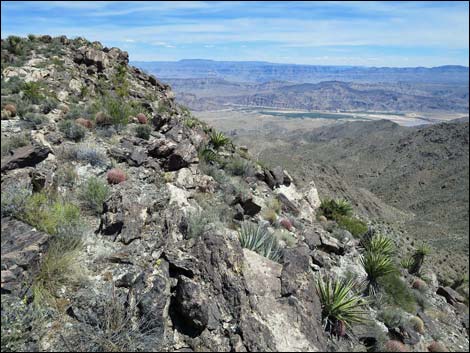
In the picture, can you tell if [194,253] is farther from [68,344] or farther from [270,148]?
[270,148]

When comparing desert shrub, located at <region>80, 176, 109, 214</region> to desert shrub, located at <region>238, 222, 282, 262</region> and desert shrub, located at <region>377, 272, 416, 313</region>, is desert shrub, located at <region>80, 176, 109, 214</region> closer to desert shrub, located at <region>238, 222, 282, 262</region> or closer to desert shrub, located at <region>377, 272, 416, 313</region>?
desert shrub, located at <region>238, 222, 282, 262</region>

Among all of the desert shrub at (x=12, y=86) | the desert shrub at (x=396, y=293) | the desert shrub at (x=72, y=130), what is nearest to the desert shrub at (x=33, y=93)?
the desert shrub at (x=12, y=86)

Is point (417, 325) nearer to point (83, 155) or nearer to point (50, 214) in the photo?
point (50, 214)

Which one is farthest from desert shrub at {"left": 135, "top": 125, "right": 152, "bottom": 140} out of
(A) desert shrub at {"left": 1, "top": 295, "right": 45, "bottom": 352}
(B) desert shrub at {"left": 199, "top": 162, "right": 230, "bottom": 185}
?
(A) desert shrub at {"left": 1, "top": 295, "right": 45, "bottom": 352}

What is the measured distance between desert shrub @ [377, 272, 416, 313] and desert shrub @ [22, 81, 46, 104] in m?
12.3

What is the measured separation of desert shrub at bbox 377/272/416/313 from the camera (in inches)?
330

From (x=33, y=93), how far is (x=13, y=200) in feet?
26.0

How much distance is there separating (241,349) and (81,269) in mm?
2725

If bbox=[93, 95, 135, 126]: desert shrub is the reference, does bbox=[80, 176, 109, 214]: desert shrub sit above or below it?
below

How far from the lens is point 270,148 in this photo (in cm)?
9775

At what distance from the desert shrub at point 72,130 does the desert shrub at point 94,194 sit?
308 centimetres

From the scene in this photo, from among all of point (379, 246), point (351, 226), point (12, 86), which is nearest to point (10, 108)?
point (12, 86)

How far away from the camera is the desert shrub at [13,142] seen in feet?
23.1

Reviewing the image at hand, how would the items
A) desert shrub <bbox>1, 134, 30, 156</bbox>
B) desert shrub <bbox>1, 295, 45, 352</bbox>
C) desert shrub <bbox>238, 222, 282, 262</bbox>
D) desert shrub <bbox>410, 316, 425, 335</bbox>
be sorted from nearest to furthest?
1. desert shrub <bbox>1, 295, 45, 352</bbox>
2. desert shrub <bbox>238, 222, 282, 262</bbox>
3. desert shrub <bbox>1, 134, 30, 156</bbox>
4. desert shrub <bbox>410, 316, 425, 335</bbox>
